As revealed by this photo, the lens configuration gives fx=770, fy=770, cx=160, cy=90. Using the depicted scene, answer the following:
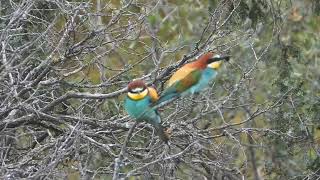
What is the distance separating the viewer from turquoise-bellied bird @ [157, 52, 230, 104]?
431 centimetres

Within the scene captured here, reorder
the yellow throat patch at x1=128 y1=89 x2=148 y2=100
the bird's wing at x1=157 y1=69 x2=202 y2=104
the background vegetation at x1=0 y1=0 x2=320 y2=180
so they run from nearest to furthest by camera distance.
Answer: the bird's wing at x1=157 y1=69 x2=202 y2=104 < the yellow throat patch at x1=128 y1=89 x2=148 y2=100 < the background vegetation at x1=0 y1=0 x2=320 y2=180

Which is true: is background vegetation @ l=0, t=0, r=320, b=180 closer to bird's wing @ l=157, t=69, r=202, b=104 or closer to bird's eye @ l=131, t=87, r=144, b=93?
bird's wing @ l=157, t=69, r=202, b=104

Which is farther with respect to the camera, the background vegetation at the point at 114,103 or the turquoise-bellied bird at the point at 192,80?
the background vegetation at the point at 114,103

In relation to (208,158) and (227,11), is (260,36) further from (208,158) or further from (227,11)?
(208,158)

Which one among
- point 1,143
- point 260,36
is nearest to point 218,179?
point 1,143

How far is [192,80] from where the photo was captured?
170 inches

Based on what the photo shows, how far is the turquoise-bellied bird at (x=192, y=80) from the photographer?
4309 mm

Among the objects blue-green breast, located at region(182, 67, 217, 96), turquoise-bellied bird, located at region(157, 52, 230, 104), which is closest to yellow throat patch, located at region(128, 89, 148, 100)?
turquoise-bellied bird, located at region(157, 52, 230, 104)

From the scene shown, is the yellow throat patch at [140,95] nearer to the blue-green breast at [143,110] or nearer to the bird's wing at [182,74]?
the blue-green breast at [143,110]

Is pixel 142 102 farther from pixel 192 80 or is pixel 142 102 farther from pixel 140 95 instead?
pixel 192 80

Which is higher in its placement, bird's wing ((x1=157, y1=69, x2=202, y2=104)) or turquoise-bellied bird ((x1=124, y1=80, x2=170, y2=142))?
bird's wing ((x1=157, y1=69, x2=202, y2=104))

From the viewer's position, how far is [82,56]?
244 inches

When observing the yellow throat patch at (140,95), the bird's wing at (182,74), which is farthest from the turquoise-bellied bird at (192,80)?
the yellow throat patch at (140,95)

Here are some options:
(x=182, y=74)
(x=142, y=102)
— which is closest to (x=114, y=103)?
(x=142, y=102)
